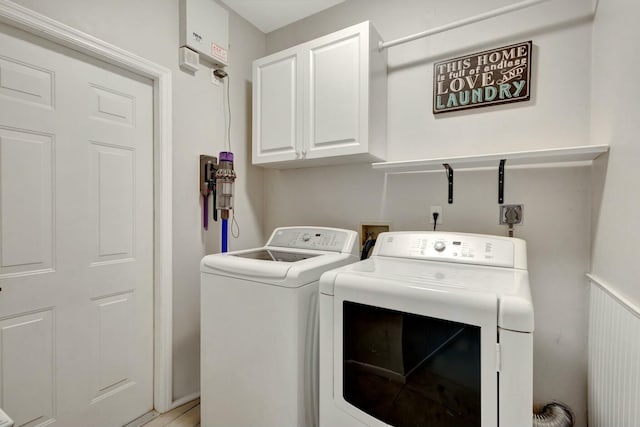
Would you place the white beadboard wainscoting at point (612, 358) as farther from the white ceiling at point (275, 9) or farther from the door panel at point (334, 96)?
the white ceiling at point (275, 9)

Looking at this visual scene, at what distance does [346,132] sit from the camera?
1757 millimetres

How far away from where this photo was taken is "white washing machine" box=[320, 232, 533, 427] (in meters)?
0.83

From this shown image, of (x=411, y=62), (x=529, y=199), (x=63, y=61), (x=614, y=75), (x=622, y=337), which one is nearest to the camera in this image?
(x=622, y=337)

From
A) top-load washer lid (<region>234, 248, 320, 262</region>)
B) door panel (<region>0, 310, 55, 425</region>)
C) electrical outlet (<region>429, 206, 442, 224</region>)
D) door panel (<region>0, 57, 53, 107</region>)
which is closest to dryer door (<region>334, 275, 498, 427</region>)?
top-load washer lid (<region>234, 248, 320, 262</region>)

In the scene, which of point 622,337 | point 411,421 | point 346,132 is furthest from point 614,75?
point 411,421

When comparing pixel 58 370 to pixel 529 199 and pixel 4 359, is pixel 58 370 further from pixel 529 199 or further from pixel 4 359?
pixel 529 199

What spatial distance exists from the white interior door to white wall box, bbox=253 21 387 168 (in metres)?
0.75

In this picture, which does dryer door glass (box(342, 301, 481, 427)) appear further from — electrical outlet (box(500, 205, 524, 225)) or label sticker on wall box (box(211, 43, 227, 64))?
label sticker on wall box (box(211, 43, 227, 64))

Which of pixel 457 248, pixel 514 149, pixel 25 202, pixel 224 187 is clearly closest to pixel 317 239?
pixel 224 187

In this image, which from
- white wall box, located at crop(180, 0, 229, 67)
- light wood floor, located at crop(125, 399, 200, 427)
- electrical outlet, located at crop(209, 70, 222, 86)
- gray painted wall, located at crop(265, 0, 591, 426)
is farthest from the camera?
electrical outlet, located at crop(209, 70, 222, 86)

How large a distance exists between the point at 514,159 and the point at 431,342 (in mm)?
1000

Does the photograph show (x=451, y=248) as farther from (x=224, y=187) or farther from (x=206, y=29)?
(x=206, y=29)

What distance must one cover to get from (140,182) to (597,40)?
2.40m

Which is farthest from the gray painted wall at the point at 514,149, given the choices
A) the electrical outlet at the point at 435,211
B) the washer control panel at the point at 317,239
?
the washer control panel at the point at 317,239
